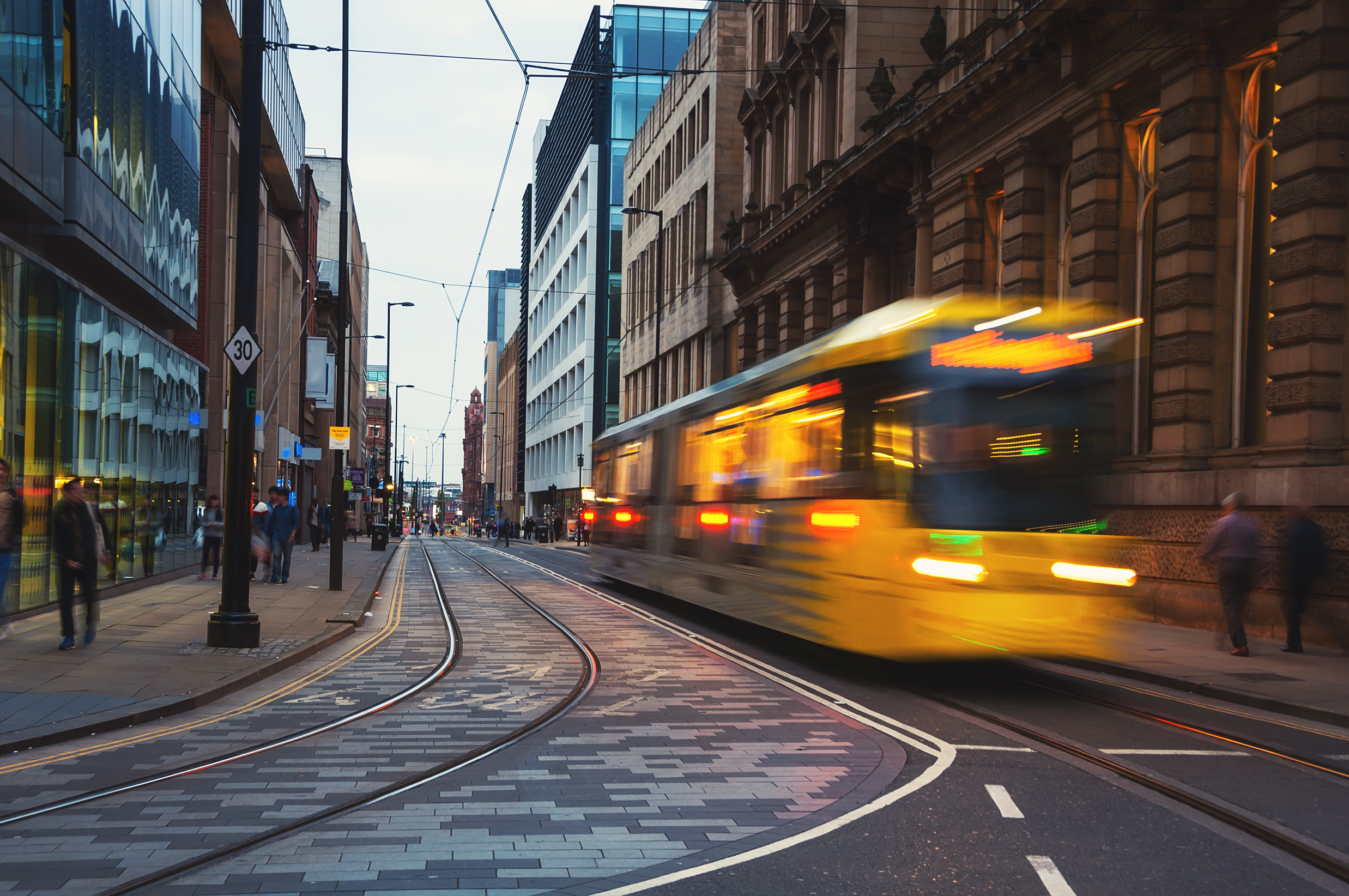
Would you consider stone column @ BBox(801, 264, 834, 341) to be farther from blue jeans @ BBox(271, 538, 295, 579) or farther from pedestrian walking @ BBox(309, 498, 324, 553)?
pedestrian walking @ BBox(309, 498, 324, 553)

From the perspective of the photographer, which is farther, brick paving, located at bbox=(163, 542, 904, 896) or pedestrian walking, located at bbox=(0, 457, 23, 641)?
pedestrian walking, located at bbox=(0, 457, 23, 641)

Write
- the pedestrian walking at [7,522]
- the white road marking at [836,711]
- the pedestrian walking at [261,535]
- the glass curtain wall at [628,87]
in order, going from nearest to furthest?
1. the white road marking at [836,711]
2. the pedestrian walking at [7,522]
3. the pedestrian walking at [261,535]
4. the glass curtain wall at [628,87]

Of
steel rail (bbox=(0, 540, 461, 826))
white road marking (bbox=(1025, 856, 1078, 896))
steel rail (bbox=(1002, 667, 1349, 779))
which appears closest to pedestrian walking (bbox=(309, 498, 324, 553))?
steel rail (bbox=(0, 540, 461, 826))

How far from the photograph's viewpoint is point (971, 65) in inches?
1013

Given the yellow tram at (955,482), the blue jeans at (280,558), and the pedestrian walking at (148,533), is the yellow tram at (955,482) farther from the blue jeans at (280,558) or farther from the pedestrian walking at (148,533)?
the blue jeans at (280,558)

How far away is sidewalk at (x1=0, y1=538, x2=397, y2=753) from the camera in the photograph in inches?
351

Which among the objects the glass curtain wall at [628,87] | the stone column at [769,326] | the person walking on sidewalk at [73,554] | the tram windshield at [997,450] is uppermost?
the glass curtain wall at [628,87]

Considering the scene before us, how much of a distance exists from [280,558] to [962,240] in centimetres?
1557

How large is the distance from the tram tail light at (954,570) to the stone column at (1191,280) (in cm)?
894

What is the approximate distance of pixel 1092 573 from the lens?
34.8 feet

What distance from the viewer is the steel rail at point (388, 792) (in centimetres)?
525

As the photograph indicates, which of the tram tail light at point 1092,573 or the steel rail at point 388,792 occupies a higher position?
the tram tail light at point 1092,573

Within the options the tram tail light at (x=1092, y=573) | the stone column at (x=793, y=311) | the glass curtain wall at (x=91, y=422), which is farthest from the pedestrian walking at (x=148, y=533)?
the stone column at (x=793, y=311)

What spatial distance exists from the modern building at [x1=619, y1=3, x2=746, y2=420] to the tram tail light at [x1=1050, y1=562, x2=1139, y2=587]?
3188 centimetres
